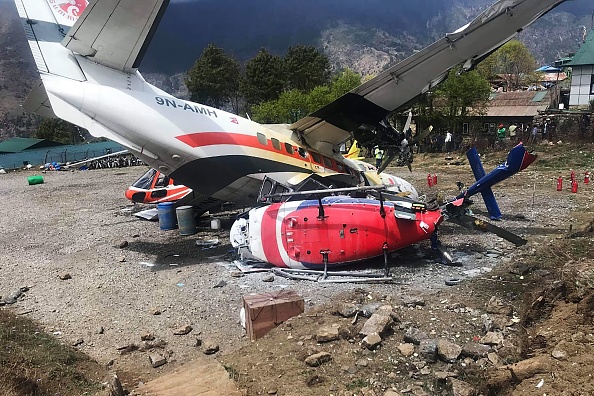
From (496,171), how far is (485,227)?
1.43 meters

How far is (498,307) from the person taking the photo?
752cm

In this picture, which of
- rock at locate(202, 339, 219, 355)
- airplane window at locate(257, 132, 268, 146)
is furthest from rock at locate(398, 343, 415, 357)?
airplane window at locate(257, 132, 268, 146)

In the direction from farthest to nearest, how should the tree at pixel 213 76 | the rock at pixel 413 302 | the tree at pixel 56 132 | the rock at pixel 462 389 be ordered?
the tree at pixel 56 132 < the tree at pixel 213 76 < the rock at pixel 413 302 < the rock at pixel 462 389

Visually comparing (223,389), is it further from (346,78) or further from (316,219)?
(346,78)

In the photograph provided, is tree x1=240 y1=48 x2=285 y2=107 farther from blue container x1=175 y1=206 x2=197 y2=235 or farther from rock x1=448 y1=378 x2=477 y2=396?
rock x1=448 y1=378 x2=477 y2=396

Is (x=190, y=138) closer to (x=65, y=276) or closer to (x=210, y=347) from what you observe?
(x=65, y=276)

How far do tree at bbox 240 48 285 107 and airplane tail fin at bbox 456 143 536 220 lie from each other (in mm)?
51447

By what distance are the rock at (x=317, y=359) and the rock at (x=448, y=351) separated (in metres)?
1.47

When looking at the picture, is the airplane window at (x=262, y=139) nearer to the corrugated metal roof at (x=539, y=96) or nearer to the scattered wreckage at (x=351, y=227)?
the scattered wreckage at (x=351, y=227)

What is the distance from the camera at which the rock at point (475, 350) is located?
19.3 ft

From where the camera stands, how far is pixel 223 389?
585 cm

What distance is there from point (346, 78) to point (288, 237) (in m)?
43.0

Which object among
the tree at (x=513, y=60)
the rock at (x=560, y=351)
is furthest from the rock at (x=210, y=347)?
the tree at (x=513, y=60)

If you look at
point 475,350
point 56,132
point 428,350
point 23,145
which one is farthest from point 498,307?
point 56,132
